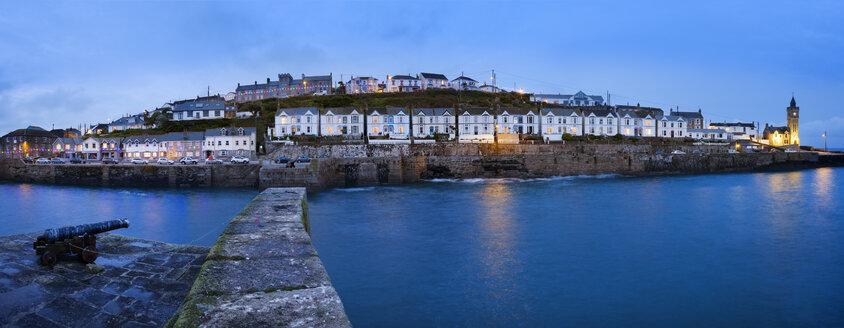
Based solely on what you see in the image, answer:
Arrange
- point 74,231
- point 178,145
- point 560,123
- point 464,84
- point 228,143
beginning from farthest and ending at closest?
1. point 464,84
2. point 560,123
3. point 178,145
4. point 228,143
5. point 74,231

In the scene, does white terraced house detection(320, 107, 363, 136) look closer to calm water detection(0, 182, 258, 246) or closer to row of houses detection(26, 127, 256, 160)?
row of houses detection(26, 127, 256, 160)

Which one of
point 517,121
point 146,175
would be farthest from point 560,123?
point 146,175

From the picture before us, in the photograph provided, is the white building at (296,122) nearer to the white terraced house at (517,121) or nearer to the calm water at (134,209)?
the calm water at (134,209)

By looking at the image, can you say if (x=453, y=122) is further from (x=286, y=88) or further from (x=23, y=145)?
(x=23, y=145)

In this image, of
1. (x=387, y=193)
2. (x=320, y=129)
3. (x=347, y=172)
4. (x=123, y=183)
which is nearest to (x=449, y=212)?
(x=387, y=193)

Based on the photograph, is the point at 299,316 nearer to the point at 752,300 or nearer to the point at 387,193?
the point at 752,300

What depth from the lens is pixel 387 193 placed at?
3284cm

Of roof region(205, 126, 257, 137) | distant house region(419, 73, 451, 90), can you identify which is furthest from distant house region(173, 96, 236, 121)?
distant house region(419, 73, 451, 90)

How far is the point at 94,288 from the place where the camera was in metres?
6.31

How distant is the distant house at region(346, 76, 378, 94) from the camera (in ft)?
339

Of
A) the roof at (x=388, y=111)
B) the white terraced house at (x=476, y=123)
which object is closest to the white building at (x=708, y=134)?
the white terraced house at (x=476, y=123)

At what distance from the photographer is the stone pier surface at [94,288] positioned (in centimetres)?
557

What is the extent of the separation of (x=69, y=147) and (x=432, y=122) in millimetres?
55392

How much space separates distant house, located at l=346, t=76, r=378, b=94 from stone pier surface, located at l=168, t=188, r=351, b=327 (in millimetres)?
99289
